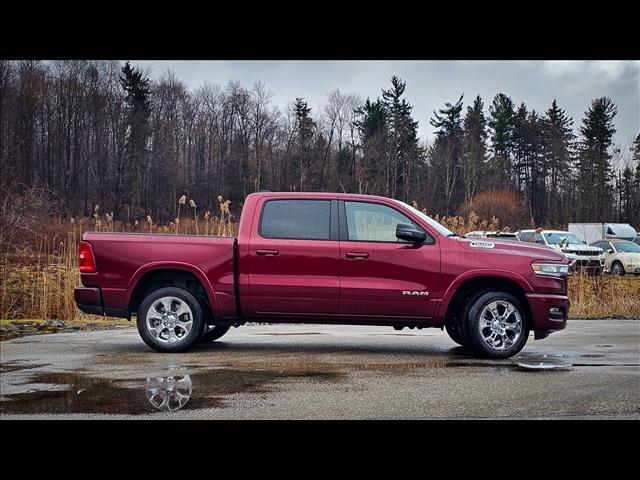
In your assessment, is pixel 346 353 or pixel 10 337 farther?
pixel 10 337

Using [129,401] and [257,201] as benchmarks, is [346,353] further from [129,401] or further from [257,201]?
[129,401]

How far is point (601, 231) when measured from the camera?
29.5m

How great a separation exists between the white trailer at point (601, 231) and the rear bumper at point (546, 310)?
73.6 ft

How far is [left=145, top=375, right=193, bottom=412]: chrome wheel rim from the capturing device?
5.49m

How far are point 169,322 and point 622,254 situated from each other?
2209cm

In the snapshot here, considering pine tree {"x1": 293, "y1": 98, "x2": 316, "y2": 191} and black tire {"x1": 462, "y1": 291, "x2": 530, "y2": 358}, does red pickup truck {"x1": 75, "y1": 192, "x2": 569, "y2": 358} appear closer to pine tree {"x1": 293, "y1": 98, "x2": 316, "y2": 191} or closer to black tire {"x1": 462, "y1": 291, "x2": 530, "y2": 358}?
black tire {"x1": 462, "y1": 291, "x2": 530, "y2": 358}

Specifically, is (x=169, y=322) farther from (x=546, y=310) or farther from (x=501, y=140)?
(x=501, y=140)

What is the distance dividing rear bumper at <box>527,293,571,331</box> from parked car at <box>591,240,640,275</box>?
51.9ft

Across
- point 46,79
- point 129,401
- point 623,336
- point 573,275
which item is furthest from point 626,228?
point 46,79

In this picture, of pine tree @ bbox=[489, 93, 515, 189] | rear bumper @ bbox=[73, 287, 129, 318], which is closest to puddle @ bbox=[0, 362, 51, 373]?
rear bumper @ bbox=[73, 287, 129, 318]

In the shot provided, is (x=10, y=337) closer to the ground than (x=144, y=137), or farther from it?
closer to the ground

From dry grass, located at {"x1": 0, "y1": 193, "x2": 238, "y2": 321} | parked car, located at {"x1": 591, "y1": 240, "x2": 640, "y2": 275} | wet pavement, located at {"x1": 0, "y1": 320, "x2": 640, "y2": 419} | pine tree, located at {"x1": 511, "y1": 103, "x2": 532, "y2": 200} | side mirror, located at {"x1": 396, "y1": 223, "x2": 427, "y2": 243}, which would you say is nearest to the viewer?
wet pavement, located at {"x1": 0, "y1": 320, "x2": 640, "y2": 419}

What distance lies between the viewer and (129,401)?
564 cm

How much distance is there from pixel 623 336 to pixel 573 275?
4567 mm
